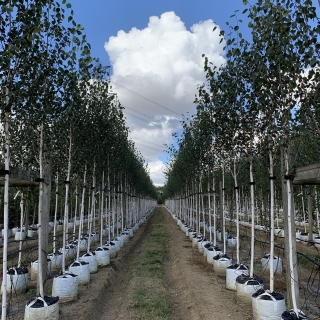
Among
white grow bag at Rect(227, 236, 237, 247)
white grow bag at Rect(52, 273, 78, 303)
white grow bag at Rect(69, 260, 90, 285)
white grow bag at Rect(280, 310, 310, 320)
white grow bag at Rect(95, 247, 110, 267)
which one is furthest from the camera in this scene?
white grow bag at Rect(227, 236, 237, 247)

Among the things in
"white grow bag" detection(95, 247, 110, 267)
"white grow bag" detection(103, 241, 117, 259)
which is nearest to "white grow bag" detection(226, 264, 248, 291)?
"white grow bag" detection(95, 247, 110, 267)

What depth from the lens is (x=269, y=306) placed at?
A: 557 cm

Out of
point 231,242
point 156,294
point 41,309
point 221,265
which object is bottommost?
point 156,294

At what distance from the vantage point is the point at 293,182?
532 cm

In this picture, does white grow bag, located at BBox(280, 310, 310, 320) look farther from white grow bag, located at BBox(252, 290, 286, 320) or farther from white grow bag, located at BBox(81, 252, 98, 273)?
white grow bag, located at BBox(81, 252, 98, 273)

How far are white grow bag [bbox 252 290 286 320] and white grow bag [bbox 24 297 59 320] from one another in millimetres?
3636

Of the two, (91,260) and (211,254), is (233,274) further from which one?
(91,260)

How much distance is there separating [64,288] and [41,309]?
6.12 ft

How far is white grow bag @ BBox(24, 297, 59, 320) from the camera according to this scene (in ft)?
18.1

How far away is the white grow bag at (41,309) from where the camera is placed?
5508mm

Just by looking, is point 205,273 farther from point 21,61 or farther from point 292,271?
point 21,61

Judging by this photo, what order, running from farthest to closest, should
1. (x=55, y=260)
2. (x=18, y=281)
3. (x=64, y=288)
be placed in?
(x=55, y=260)
(x=18, y=281)
(x=64, y=288)

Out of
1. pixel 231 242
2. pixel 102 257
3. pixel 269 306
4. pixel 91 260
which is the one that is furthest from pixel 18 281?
pixel 231 242

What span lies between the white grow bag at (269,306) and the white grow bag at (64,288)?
4137 mm
